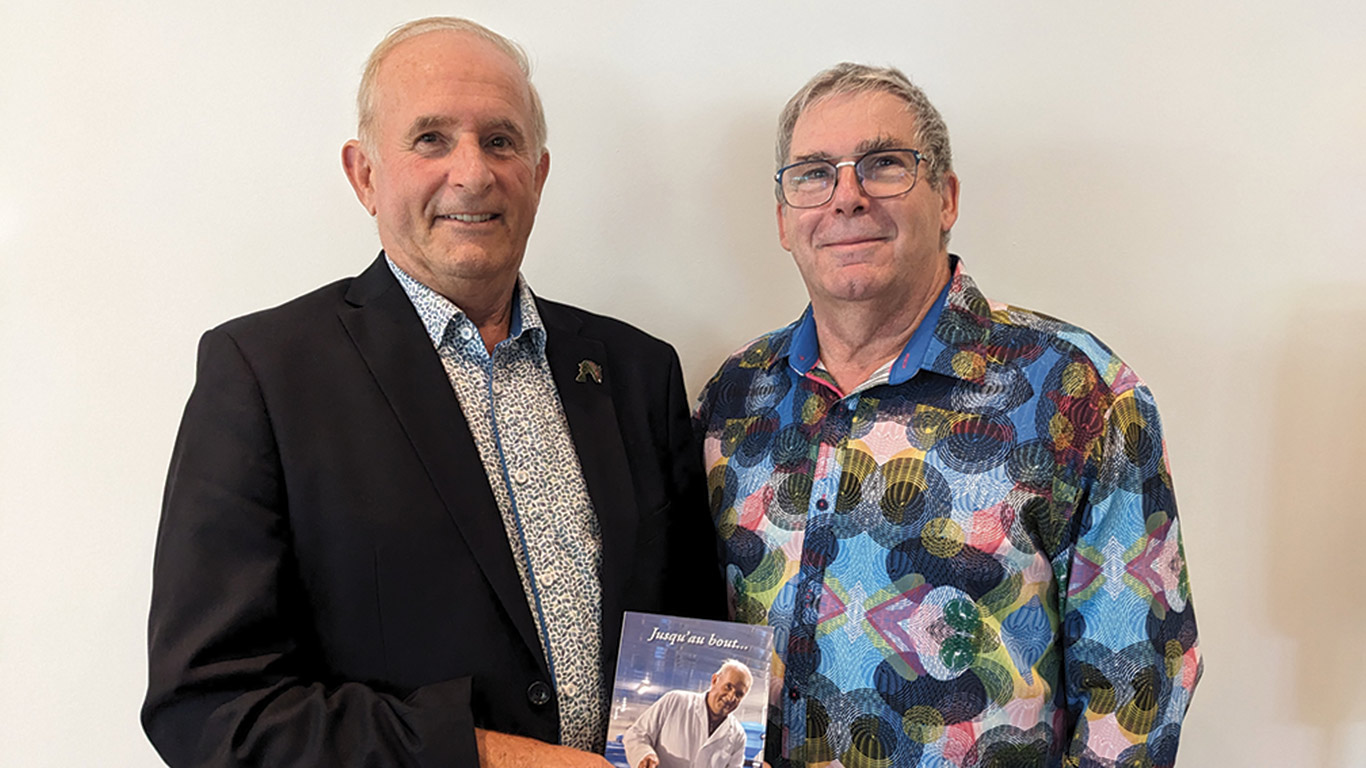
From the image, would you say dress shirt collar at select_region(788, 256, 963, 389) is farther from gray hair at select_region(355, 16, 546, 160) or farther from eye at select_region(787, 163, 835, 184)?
gray hair at select_region(355, 16, 546, 160)

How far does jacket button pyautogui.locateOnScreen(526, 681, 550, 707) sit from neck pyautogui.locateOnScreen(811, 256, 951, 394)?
2.56ft

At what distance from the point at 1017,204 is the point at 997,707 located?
1175mm

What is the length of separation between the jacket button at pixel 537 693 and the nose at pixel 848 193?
3.16 feet

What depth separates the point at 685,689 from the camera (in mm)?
1436

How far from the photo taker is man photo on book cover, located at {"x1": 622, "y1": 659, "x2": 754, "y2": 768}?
1.41 m

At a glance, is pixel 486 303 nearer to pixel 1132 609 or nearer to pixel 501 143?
pixel 501 143

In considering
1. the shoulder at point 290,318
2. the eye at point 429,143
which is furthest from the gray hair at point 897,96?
the shoulder at point 290,318

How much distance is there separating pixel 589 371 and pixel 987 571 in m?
0.80

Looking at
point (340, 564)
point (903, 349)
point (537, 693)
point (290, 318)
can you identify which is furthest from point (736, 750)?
point (290, 318)

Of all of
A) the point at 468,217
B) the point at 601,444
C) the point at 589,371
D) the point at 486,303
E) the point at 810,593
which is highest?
the point at 468,217

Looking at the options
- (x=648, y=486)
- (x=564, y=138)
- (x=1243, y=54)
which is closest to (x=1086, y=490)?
(x=648, y=486)

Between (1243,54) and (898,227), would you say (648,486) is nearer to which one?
(898,227)

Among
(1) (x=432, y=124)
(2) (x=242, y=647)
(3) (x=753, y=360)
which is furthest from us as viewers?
(3) (x=753, y=360)

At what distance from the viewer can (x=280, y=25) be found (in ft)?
6.42
